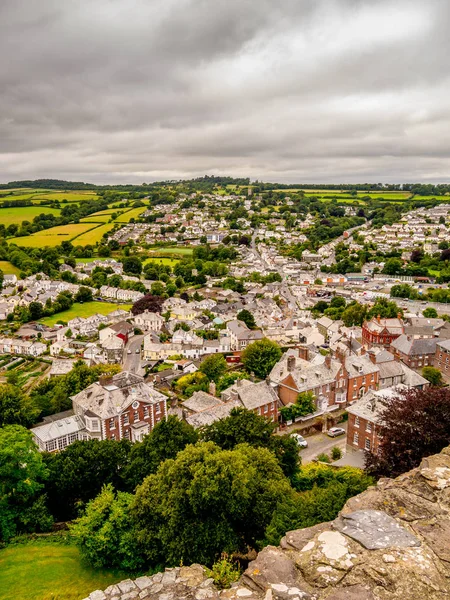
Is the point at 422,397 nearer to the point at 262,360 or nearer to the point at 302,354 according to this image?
the point at 302,354

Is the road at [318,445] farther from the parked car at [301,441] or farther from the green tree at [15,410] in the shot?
the green tree at [15,410]

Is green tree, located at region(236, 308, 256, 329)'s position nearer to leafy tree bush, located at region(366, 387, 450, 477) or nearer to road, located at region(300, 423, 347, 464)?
road, located at region(300, 423, 347, 464)

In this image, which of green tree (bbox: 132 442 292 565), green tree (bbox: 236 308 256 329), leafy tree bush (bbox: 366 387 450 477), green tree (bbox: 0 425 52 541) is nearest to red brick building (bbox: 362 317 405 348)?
green tree (bbox: 236 308 256 329)

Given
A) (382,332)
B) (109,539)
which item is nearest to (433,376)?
(382,332)

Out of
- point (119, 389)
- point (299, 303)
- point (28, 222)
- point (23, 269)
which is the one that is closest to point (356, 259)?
point (299, 303)

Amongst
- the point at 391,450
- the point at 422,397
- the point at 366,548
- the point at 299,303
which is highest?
the point at 366,548

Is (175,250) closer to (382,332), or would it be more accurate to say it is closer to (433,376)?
(382,332)

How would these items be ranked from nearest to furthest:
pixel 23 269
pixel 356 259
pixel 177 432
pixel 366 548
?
pixel 366 548 → pixel 177 432 → pixel 23 269 → pixel 356 259
